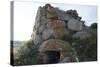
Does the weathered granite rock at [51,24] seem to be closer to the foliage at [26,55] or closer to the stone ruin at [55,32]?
the stone ruin at [55,32]

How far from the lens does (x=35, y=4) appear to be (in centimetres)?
279

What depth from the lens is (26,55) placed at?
9.02ft

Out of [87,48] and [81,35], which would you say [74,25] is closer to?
[81,35]

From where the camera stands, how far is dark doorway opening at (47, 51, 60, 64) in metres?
2.87

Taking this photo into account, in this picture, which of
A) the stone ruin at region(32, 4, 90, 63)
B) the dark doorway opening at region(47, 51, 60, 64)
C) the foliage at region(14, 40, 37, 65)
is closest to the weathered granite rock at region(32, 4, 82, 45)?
the stone ruin at region(32, 4, 90, 63)

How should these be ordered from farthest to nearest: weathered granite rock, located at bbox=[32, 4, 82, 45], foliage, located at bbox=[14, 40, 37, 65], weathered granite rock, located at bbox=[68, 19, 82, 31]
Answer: weathered granite rock, located at bbox=[68, 19, 82, 31] → weathered granite rock, located at bbox=[32, 4, 82, 45] → foliage, located at bbox=[14, 40, 37, 65]

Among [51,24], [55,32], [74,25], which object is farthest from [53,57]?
[74,25]

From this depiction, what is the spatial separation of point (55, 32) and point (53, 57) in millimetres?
362

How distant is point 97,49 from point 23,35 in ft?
4.02

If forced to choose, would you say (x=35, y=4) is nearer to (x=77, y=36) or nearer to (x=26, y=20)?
(x=26, y=20)

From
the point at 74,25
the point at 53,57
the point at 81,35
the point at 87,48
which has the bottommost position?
the point at 53,57

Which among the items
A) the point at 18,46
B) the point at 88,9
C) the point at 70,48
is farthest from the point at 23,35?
the point at 88,9

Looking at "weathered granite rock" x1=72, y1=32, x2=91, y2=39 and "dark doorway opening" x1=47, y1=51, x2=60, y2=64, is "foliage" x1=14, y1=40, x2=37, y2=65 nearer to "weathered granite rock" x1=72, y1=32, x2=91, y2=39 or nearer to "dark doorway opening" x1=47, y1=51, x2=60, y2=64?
"dark doorway opening" x1=47, y1=51, x2=60, y2=64
